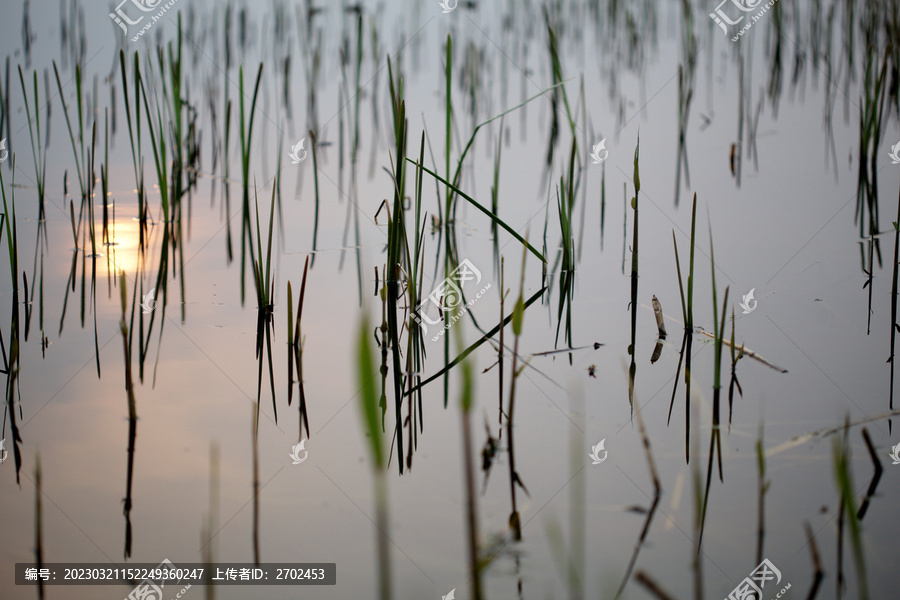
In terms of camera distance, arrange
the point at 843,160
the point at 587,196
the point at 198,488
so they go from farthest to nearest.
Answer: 1. the point at 843,160
2. the point at 587,196
3. the point at 198,488

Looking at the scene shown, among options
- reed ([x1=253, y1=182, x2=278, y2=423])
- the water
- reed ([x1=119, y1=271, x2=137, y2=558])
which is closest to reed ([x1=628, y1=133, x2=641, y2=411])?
the water

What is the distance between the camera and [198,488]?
903 millimetres

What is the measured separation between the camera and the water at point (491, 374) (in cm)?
81

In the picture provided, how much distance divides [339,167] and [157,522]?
1833 mm

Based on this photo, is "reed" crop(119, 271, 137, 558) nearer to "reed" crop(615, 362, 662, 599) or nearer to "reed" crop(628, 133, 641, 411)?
"reed" crop(615, 362, 662, 599)

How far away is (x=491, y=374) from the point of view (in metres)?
1.21

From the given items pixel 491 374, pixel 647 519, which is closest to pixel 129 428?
pixel 491 374

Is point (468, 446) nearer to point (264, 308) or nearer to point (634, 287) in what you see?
point (264, 308)

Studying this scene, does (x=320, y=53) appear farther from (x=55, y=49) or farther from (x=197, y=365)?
(x=197, y=365)

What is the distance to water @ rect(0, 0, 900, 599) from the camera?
0.81m

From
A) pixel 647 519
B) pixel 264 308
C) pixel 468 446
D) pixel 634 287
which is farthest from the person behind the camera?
pixel 634 287

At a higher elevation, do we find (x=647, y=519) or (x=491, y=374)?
(x=491, y=374)

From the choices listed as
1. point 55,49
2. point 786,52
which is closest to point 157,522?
point 55,49

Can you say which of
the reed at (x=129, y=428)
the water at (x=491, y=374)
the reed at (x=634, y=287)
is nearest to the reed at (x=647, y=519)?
the water at (x=491, y=374)
